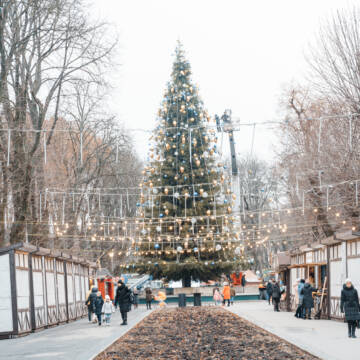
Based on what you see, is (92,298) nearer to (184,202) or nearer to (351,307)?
(351,307)

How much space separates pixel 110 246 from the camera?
198ft

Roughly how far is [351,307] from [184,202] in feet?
101

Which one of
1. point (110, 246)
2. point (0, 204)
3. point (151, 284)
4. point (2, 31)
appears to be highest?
point (2, 31)

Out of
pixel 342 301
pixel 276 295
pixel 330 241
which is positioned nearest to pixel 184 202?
pixel 276 295

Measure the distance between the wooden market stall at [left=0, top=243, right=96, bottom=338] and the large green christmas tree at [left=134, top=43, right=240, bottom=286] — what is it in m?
13.5

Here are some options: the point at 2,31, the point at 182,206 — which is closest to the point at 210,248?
the point at 182,206

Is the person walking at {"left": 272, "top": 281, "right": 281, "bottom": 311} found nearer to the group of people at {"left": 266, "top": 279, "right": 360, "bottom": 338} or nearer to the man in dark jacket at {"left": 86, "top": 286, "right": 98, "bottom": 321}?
the group of people at {"left": 266, "top": 279, "right": 360, "bottom": 338}

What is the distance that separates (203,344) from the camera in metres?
17.0

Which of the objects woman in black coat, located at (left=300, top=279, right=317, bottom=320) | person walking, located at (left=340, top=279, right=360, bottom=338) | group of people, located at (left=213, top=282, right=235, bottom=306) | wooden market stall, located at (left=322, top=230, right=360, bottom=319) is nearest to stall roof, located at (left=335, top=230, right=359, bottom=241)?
wooden market stall, located at (left=322, top=230, right=360, bottom=319)

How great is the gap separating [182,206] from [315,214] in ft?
34.8

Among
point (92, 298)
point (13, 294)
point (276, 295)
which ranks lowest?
point (276, 295)

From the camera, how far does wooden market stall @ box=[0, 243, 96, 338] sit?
20.8 metres

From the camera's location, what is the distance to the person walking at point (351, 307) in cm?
1730

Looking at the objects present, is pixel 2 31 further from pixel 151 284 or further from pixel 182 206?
pixel 151 284
